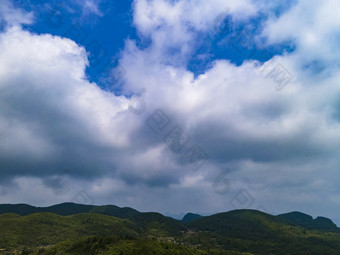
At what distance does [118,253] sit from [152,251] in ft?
95.2

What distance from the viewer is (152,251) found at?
19788cm

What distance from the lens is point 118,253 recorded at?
194m
